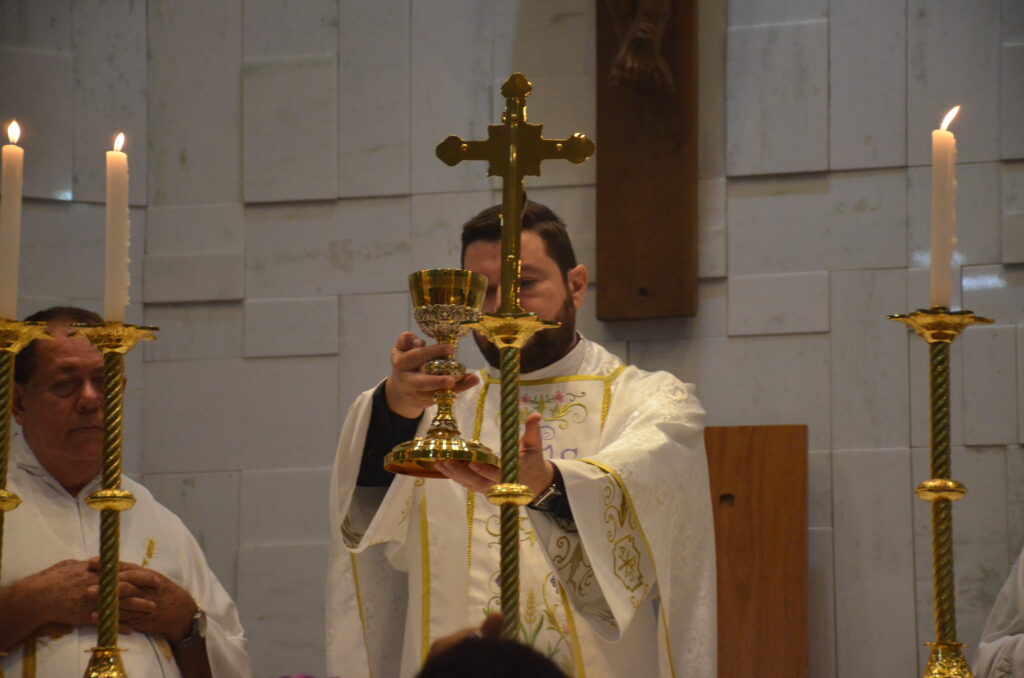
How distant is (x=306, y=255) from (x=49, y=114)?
4.08 ft

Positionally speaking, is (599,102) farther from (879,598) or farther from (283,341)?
(879,598)

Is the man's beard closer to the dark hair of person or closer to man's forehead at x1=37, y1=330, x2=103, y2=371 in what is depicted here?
man's forehead at x1=37, y1=330, x2=103, y2=371

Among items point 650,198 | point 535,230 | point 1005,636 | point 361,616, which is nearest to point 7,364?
point 361,616

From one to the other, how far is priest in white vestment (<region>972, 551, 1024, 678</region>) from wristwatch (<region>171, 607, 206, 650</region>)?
2485 mm

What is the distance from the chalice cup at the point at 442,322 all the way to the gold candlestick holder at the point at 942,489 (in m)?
0.83

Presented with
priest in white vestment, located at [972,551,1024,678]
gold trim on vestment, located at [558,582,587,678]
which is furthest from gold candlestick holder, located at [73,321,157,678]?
priest in white vestment, located at [972,551,1024,678]

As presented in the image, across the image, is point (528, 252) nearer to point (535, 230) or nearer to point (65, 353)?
point (535, 230)

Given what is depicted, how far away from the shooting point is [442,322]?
3188 mm

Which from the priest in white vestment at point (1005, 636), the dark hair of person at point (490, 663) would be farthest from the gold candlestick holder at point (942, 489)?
the priest in white vestment at point (1005, 636)

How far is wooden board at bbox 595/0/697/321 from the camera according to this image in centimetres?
585

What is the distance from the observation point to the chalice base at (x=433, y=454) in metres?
3.12

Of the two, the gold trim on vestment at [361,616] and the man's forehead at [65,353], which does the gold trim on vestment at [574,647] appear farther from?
the man's forehead at [65,353]

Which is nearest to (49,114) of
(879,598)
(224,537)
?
(224,537)

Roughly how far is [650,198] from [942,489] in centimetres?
300
